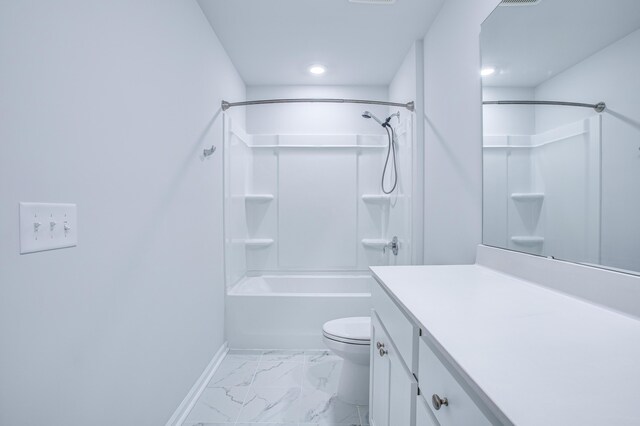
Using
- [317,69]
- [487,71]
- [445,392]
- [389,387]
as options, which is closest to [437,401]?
[445,392]

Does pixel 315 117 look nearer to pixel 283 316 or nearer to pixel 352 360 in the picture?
pixel 283 316

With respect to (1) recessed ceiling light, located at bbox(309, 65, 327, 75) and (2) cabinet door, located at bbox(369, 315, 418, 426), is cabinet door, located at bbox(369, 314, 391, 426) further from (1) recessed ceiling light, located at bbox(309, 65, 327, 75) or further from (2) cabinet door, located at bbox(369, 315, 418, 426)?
(1) recessed ceiling light, located at bbox(309, 65, 327, 75)

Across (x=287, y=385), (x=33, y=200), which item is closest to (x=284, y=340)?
(x=287, y=385)

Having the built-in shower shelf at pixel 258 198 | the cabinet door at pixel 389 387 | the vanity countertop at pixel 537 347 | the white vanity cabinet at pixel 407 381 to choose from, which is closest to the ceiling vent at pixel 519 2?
the vanity countertop at pixel 537 347

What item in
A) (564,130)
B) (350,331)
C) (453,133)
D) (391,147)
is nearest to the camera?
(564,130)

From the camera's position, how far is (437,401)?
692 millimetres

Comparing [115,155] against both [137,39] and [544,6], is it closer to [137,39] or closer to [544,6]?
[137,39]

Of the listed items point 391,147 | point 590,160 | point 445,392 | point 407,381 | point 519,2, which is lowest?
point 407,381

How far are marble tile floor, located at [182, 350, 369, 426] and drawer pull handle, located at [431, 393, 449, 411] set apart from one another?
1.12 metres

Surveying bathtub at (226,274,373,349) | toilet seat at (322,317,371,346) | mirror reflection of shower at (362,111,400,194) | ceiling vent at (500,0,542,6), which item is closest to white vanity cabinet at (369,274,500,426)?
toilet seat at (322,317,371,346)

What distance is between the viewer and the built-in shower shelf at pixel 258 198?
3.03 meters

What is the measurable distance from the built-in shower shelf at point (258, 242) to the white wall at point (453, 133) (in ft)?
5.19

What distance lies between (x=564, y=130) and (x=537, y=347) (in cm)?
76

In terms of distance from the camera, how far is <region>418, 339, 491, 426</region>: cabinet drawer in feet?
1.83
